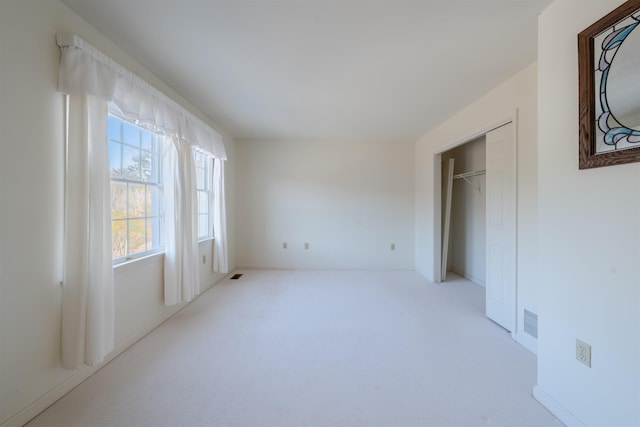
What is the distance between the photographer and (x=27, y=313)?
128 cm

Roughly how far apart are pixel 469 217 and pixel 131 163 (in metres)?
4.61

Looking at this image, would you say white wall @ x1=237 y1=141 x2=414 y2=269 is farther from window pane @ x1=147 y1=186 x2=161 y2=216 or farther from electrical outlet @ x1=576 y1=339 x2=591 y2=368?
electrical outlet @ x1=576 y1=339 x2=591 y2=368

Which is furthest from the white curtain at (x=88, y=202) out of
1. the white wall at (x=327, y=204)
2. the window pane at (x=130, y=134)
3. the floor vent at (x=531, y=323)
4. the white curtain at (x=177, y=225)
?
the floor vent at (x=531, y=323)

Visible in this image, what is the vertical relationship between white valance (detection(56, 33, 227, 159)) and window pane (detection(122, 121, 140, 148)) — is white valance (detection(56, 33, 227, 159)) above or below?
above

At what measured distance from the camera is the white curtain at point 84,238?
1443 mm

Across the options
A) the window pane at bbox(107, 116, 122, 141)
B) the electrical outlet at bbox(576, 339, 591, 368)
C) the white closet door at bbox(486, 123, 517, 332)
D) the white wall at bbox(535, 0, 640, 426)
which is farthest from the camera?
the white closet door at bbox(486, 123, 517, 332)

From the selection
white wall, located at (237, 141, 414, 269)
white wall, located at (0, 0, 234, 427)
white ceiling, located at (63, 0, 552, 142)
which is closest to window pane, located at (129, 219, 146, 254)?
white wall, located at (0, 0, 234, 427)

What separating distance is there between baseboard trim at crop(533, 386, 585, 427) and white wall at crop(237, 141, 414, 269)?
3033 mm

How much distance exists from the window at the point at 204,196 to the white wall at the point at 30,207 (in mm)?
2046

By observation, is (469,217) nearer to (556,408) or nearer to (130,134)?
(556,408)

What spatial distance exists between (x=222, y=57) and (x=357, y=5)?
116 centimetres

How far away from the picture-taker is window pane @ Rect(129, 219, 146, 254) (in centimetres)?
212

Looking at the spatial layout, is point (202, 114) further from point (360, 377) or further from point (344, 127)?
point (360, 377)

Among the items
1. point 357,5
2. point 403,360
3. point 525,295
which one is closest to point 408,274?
point 525,295
